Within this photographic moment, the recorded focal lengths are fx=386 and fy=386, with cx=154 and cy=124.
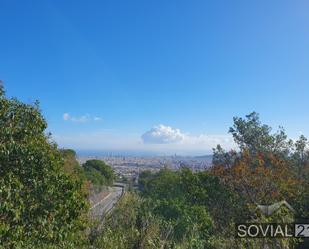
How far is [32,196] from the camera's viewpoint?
7105 millimetres

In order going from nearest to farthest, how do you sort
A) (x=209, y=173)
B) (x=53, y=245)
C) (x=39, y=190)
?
1. (x=39, y=190)
2. (x=53, y=245)
3. (x=209, y=173)

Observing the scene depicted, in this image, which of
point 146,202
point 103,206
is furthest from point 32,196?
point 103,206

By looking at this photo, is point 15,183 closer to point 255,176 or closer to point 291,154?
point 255,176

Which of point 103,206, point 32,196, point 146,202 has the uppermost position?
point 32,196

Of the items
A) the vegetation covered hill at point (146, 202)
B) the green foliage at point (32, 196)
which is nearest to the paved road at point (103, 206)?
the vegetation covered hill at point (146, 202)

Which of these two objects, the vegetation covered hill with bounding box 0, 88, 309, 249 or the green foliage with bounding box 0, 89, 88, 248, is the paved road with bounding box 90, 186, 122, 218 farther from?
the green foliage with bounding box 0, 89, 88, 248

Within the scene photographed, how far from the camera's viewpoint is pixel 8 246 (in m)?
6.33

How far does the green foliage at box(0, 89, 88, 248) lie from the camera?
638 cm

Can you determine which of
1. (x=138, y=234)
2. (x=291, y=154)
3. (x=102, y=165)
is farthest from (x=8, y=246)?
(x=102, y=165)

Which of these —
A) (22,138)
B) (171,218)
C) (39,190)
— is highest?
(22,138)

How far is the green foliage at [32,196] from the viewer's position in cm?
638

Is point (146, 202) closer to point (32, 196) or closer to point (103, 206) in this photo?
point (32, 196)

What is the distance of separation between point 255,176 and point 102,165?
125 ft

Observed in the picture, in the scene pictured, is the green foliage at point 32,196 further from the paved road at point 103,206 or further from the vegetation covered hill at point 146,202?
the paved road at point 103,206
